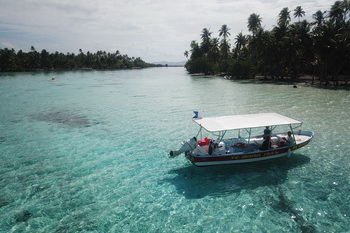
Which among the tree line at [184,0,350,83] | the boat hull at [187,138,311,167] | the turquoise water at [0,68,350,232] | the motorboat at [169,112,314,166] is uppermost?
the tree line at [184,0,350,83]

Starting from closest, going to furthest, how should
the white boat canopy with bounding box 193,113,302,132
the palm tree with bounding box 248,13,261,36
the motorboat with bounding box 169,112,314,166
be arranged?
the white boat canopy with bounding box 193,113,302,132 < the motorboat with bounding box 169,112,314,166 < the palm tree with bounding box 248,13,261,36

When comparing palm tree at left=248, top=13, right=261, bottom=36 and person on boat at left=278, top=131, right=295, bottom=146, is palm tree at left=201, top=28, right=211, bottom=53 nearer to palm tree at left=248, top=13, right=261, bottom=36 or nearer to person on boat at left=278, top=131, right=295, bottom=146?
palm tree at left=248, top=13, right=261, bottom=36

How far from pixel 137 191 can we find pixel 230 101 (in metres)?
30.3

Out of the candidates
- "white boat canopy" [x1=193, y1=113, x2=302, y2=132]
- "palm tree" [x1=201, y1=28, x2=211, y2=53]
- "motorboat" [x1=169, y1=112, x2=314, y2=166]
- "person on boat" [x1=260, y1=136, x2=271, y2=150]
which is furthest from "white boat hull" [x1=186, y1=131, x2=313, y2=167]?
"palm tree" [x1=201, y1=28, x2=211, y2=53]

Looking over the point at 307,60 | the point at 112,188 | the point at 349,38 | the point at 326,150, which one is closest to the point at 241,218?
the point at 112,188

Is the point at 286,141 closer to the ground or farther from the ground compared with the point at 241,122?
closer to the ground

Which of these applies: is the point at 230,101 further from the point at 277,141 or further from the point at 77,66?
the point at 77,66

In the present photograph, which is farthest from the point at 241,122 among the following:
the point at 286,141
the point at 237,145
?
the point at 286,141

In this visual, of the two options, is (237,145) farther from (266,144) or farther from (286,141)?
(286,141)

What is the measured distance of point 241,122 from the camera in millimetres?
15820

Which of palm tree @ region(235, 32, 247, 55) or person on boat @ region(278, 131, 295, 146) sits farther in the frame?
palm tree @ region(235, 32, 247, 55)

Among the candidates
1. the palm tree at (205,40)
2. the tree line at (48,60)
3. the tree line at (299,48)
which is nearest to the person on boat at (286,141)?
the tree line at (299,48)

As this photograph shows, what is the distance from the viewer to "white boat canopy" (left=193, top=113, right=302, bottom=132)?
14.8 m

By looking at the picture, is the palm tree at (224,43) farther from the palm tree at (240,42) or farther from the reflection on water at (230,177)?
the reflection on water at (230,177)
